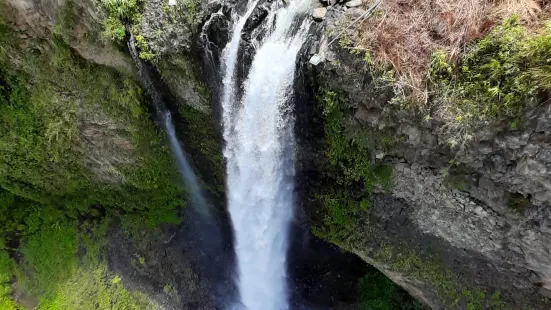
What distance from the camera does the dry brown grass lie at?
15.1 feet

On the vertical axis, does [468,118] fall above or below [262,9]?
below

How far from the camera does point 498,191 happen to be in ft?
17.2

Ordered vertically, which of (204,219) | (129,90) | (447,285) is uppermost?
(129,90)

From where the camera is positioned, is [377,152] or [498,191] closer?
[498,191]

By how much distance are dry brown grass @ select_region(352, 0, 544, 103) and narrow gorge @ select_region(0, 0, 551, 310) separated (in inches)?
1.0

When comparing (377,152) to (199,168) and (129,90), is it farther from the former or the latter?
(129,90)

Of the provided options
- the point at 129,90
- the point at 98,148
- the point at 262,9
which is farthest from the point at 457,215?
the point at 98,148

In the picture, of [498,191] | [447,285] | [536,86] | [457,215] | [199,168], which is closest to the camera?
[536,86]

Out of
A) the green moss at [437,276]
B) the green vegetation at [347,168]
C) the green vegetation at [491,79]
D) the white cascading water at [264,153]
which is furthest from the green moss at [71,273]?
the green vegetation at [491,79]

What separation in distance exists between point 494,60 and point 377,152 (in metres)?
2.27

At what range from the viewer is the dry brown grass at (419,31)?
4617mm

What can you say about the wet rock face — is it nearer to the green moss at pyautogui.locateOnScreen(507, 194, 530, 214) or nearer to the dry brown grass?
the green moss at pyautogui.locateOnScreen(507, 194, 530, 214)

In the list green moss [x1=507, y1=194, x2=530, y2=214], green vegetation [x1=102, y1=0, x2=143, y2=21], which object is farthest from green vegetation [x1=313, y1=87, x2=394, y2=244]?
green vegetation [x1=102, y1=0, x2=143, y2=21]

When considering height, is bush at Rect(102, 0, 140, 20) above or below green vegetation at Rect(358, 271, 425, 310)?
above
